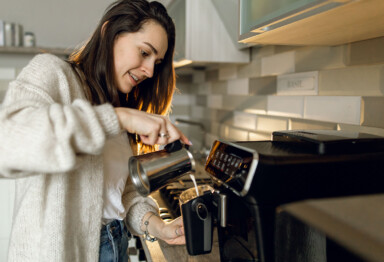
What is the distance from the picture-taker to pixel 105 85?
998 millimetres

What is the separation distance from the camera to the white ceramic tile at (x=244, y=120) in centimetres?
176

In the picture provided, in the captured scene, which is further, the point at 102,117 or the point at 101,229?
the point at 101,229

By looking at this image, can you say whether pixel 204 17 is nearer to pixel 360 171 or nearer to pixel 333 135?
pixel 333 135

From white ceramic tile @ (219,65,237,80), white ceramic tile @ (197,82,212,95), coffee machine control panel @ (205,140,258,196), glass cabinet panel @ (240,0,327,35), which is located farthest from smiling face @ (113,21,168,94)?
white ceramic tile @ (197,82,212,95)

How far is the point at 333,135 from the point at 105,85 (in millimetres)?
642

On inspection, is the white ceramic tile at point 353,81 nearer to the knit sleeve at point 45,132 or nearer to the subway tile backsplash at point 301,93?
the subway tile backsplash at point 301,93

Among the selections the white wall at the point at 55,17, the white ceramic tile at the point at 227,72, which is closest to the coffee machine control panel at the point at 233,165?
the white ceramic tile at the point at 227,72

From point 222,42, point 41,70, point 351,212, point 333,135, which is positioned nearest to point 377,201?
point 351,212

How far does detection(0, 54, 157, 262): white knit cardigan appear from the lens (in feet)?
2.01

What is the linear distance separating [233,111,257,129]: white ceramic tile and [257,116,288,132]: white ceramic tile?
0.06 meters

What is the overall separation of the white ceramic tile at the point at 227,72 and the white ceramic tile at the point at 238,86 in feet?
0.12

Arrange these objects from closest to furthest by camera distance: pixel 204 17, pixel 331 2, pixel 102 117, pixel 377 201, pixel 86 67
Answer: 1. pixel 331 2
2. pixel 102 117
3. pixel 377 201
4. pixel 86 67
5. pixel 204 17

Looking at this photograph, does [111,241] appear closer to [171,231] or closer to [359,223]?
[171,231]

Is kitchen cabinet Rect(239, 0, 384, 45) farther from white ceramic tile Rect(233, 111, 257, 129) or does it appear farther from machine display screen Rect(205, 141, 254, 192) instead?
white ceramic tile Rect(233, 111, 257, 129)
